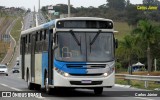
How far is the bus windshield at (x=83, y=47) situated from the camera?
20.3 meters

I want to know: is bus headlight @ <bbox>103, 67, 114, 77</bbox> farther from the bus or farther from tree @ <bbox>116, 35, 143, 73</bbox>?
tree @ <bbox>116, 35, 143, 73</bbox>

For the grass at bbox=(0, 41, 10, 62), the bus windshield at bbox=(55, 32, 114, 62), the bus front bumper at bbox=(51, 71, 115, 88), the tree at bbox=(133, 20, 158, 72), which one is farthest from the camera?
the grass at bbox=(0, 41, 10, 62)

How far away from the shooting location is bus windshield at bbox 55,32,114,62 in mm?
20297

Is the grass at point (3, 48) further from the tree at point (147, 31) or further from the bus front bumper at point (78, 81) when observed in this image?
the bus front bumper at point (78, 81)

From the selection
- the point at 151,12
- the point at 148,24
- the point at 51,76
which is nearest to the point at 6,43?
the point at 151,12

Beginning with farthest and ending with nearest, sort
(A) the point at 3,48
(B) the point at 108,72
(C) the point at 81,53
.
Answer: (A) the point at 3,48
(B) the point at 108,72
(C) the point at 81,53

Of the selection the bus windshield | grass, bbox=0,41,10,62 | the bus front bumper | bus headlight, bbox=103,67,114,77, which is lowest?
grass, bbox=0,41,10,62

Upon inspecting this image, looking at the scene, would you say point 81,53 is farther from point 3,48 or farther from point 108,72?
point 3,48

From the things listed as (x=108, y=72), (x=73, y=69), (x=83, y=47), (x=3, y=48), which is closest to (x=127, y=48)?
(x=108, y=72)

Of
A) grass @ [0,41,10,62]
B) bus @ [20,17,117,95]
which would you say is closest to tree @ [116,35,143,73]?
grass @ [0,41,10,62]

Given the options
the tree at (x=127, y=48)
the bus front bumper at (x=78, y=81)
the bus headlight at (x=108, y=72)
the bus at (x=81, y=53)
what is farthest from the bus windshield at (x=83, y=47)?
the tree at (x=127, y=48)

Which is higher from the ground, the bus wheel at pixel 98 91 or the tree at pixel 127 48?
the bus wheel at pixel 98 91

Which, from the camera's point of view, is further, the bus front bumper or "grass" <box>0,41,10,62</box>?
"grass" <box>0,41,10,62</box>

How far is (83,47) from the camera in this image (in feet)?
66.9
